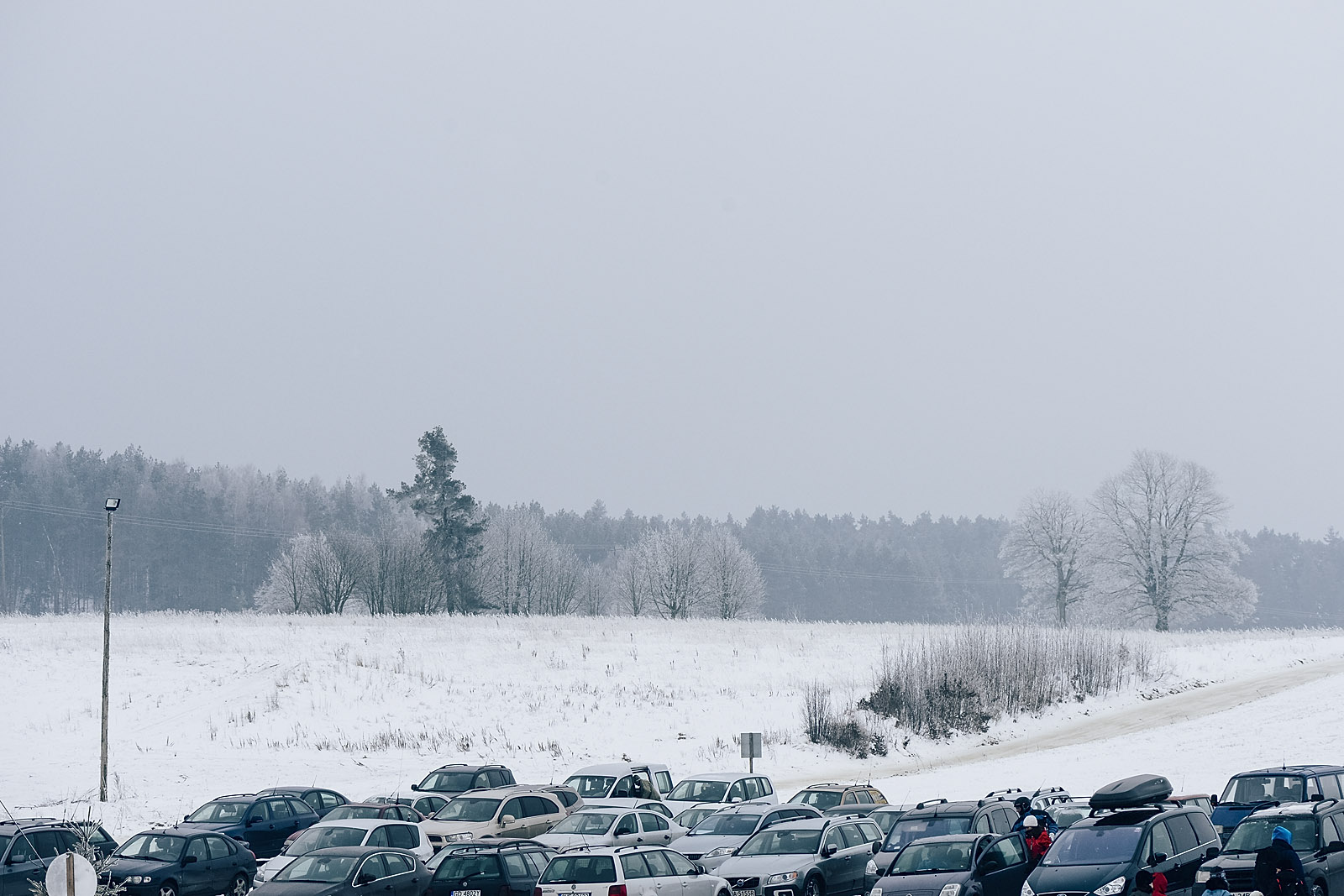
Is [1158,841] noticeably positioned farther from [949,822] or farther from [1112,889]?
[949,822]

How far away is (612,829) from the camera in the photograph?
22719mm

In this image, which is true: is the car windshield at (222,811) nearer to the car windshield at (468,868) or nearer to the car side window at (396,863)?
the car side window at (396,863)

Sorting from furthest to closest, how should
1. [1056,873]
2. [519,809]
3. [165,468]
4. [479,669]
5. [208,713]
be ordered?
[165,468] < [479,669] < [208,713] < [519,809] < [1056,873]

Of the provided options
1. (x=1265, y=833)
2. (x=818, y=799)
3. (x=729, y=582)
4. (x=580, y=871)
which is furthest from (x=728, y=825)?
(x=729, y=582)

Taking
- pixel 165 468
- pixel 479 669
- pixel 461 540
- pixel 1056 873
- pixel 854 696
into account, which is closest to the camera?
pixel 1056 873

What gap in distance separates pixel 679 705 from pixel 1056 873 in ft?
120

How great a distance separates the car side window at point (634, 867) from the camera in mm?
17000

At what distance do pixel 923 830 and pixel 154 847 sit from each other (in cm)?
1241

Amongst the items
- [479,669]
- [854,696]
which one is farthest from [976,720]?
[479,669]

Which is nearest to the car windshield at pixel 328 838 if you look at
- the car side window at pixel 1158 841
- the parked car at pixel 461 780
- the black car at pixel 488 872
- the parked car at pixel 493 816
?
the black car at pixel 488 872

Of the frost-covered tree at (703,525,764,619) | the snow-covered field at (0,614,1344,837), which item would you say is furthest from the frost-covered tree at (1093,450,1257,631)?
the frost-covered tree at (703,525,764,619)

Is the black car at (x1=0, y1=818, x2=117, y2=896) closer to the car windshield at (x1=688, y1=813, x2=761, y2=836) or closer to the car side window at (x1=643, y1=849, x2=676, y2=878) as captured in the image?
the car side window at (x1=643, y1=849, x2=676, y2=878)

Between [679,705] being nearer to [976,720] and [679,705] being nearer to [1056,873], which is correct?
[976,720]

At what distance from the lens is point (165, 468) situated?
565 ft
